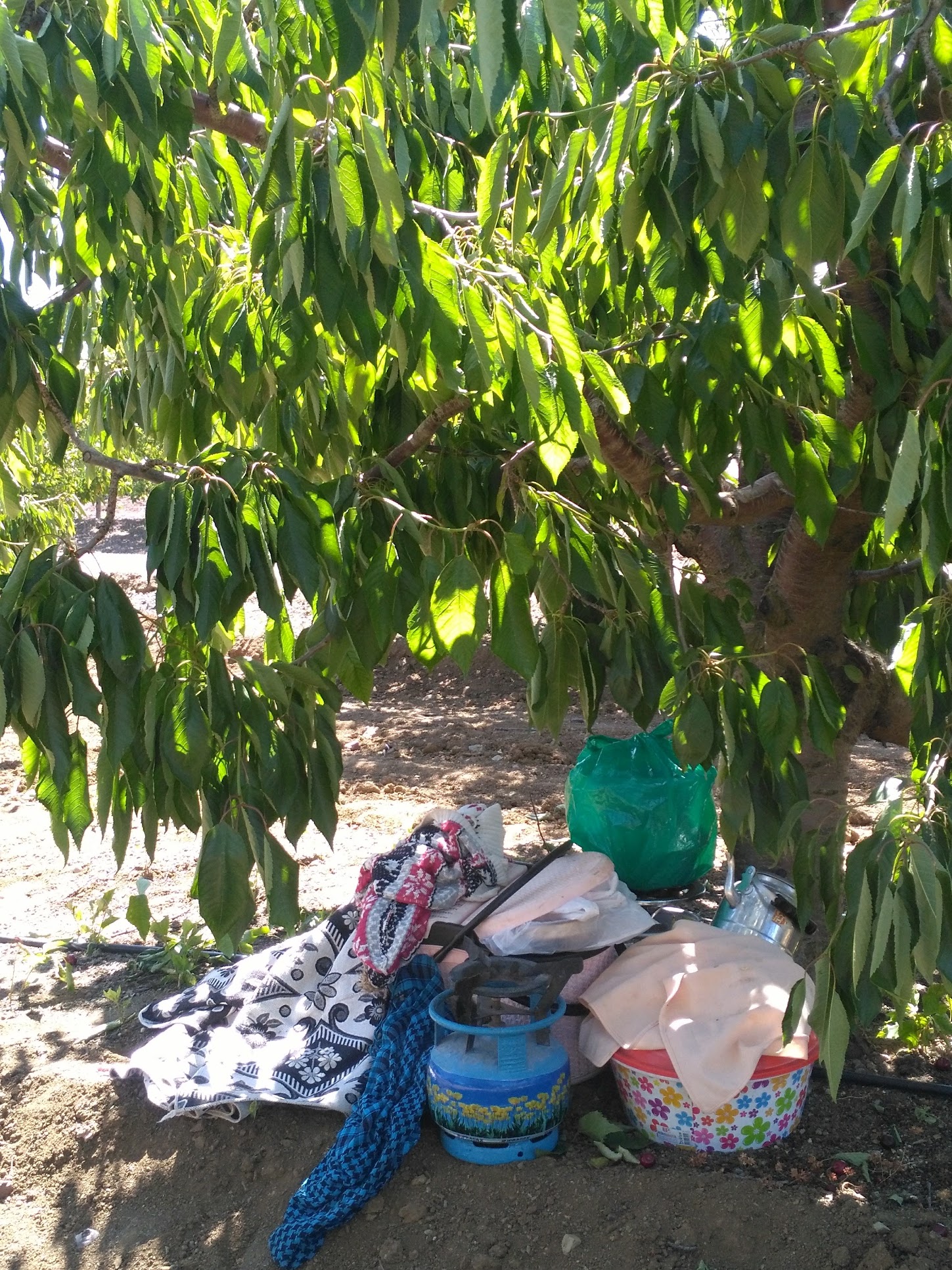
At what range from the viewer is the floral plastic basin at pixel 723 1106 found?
8.07 feet

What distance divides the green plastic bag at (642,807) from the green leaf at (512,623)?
1543 mm

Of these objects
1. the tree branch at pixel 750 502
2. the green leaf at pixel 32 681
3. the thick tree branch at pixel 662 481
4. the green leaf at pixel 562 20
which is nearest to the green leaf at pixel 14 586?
the green leaf at pixel 32 681

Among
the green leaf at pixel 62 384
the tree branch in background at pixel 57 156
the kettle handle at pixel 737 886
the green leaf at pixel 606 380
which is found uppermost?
the tree branch in background at pixel 57 156

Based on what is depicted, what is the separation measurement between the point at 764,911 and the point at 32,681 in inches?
82.3

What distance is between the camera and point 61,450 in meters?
2.10

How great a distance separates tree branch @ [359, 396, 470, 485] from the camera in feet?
6.81

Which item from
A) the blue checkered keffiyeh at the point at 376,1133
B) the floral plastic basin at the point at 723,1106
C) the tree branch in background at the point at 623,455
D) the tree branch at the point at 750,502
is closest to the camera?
the tree branch in background at the point at 623,455

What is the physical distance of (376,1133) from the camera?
253 centimetres

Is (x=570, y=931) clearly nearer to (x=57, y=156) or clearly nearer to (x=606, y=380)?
(x=606, y=380)

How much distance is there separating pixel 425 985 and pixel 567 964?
0.45 meters

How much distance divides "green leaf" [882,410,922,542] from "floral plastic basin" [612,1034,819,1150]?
59.6 inches

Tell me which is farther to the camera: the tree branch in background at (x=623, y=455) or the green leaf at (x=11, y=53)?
the tree branch in background at (x=623, y=455)

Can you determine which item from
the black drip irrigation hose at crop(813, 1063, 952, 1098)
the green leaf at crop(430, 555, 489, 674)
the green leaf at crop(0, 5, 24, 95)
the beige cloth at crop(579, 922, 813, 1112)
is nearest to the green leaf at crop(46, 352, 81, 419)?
the green leaf at crop(0, 5, 24, 95)

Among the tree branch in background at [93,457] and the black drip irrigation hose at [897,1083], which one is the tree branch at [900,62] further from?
the black drip irrigation hose at [897,1083]
